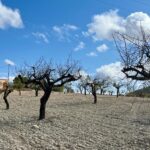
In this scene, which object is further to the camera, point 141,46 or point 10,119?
point 10,119

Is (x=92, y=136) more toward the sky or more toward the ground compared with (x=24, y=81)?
more toward the ground

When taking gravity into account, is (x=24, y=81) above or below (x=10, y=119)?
above

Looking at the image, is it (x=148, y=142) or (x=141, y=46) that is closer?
(x=141, y=46)

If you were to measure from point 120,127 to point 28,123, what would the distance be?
502 centimetres

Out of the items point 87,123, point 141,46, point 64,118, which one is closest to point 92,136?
point 87,123

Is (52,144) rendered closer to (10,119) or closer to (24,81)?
(10,119)

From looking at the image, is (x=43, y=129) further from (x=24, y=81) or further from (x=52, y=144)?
(x=24, y=81)

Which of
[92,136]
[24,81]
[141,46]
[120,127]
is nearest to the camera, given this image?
[141,46]

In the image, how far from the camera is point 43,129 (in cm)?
1966

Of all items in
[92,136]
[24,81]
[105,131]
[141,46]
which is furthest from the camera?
[24,81]

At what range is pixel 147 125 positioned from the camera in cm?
2214

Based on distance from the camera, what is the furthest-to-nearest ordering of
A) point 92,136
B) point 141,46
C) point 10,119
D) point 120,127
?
1. point 10,119
2. point 120,127
3. point 92,136
4. point 141,46

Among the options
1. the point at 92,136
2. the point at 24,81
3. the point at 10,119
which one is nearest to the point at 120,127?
the point at 92,136

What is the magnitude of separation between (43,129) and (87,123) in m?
3.41
